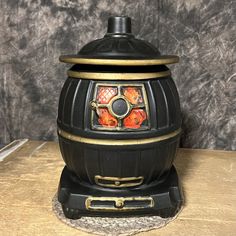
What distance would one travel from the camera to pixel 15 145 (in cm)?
227

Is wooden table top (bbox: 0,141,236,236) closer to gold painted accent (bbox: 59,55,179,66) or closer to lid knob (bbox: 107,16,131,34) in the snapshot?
gold painted accent (bbox: 59,55,179,66)

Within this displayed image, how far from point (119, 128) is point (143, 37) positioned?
97cm

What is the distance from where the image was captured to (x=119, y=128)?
1.31 meters

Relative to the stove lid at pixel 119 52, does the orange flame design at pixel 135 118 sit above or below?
below

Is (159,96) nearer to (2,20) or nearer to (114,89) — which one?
(114,89)

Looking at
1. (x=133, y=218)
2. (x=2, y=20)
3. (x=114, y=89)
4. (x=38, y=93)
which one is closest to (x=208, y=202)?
(x=133, y=218)

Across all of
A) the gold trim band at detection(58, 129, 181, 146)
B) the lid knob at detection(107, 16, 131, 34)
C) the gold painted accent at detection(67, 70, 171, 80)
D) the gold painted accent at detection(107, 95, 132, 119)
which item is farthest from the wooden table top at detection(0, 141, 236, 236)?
the lid knob at detection(107, 16, 131, 34)

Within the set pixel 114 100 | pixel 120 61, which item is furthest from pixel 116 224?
pixel 120 61

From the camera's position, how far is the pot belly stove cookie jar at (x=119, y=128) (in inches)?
51.6

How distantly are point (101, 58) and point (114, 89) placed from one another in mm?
123

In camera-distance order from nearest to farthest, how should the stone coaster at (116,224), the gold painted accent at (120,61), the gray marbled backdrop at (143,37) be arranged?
the gold painted accent at (120,61) < the stone coaster at (116,224) < the gray marbled backdrop at (143,37)

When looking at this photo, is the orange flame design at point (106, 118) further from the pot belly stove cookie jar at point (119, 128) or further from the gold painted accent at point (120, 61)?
the gold painted accent at point (120, 61)

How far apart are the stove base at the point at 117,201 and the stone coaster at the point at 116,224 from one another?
0.02 meters

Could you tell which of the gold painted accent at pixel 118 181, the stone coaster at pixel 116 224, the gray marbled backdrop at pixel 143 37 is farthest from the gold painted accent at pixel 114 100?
the gray marbled backdrop at pixel 143 37
